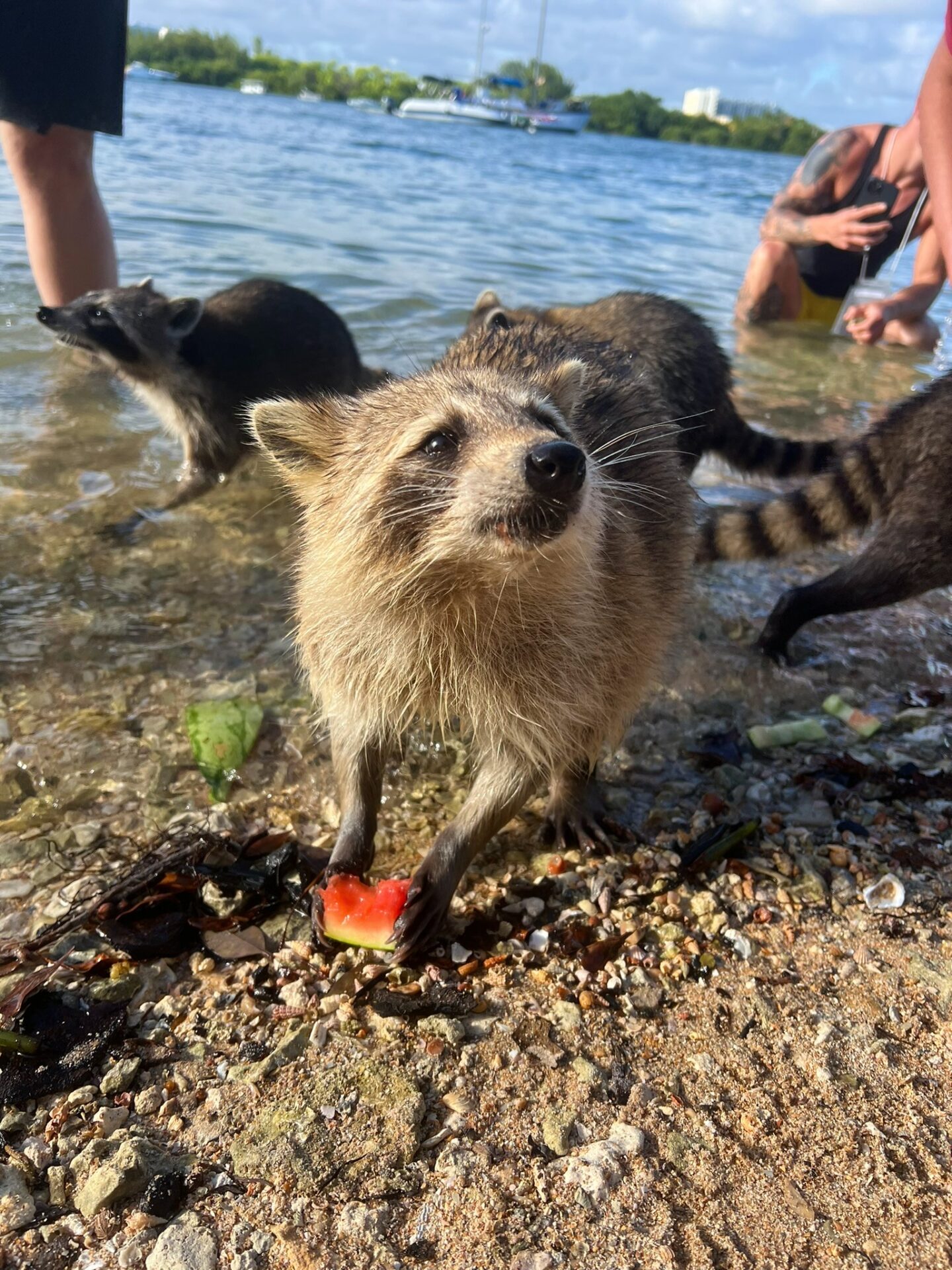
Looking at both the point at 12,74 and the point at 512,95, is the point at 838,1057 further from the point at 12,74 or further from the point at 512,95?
the point at 512,95

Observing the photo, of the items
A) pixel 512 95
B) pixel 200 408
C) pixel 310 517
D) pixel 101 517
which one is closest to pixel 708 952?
pixel 310 517

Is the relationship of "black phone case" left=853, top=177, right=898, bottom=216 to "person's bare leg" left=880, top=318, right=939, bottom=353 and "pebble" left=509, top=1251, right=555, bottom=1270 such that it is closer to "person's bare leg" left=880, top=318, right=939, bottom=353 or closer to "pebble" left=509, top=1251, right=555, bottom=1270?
"person's bare leg" left=880, top=318, right=939, bottom=353

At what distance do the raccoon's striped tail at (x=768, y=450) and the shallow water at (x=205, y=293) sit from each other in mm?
925

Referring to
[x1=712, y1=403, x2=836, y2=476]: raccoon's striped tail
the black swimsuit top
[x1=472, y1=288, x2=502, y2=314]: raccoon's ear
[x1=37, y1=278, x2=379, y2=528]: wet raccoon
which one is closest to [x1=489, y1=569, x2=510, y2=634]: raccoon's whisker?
[x1=712, y1=403, x2=836, y2=476]: raccoon's striped tail

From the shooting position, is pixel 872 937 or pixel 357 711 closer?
pixel 872 937

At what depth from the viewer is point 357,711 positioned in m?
2.82

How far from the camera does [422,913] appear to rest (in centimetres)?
254

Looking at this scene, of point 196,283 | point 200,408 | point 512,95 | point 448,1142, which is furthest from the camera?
point 512,95

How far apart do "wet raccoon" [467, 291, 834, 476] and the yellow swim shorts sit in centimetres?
599

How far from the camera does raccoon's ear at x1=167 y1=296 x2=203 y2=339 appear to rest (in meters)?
6.22

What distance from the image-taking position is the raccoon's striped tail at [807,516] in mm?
4238

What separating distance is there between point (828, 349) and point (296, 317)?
6.18 meters

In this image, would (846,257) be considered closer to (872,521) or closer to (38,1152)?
(872,521)

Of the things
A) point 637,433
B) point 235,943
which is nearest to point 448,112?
point 637,433
